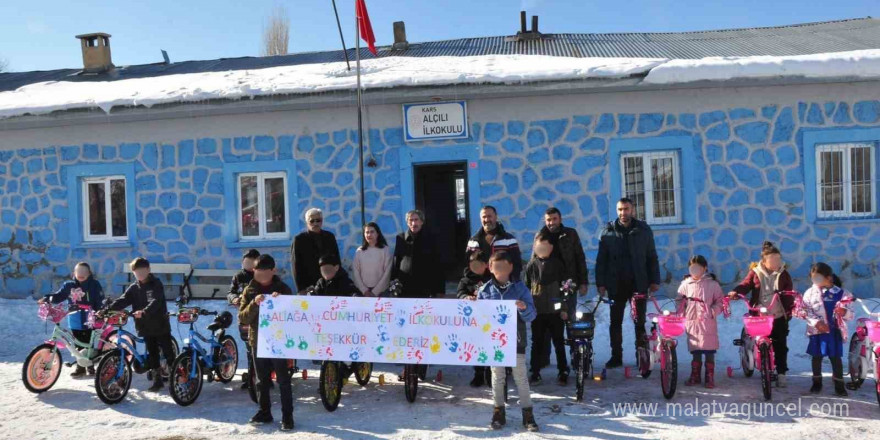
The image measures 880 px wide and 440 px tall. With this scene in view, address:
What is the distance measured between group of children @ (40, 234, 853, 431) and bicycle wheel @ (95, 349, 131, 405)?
0.93 feet

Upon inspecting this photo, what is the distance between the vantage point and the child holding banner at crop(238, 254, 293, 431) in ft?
17.9

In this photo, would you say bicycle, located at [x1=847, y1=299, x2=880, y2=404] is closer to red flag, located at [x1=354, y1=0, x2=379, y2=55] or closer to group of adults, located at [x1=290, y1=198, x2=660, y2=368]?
group of adults, located at [x1=290, y1=198, x2=660, y2=368]

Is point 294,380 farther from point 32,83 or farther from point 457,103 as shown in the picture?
point 32,83

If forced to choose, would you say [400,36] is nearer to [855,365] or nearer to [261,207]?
[261,207]

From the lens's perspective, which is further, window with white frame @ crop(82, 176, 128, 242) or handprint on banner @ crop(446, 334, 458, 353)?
window with white frame @ crop(82, 176, 128, 242)

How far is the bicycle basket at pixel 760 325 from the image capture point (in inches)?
233

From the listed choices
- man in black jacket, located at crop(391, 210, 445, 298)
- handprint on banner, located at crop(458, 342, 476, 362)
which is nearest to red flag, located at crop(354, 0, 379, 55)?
man in black jacket, located at crop(391, 210, 445, 298)

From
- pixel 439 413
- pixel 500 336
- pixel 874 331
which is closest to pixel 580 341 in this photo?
pixel 500 336

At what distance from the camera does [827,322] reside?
588 centimetres

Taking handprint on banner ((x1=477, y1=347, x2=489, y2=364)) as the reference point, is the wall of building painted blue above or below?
above

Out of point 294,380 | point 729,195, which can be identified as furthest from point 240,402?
point 729,195

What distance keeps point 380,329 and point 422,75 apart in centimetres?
380

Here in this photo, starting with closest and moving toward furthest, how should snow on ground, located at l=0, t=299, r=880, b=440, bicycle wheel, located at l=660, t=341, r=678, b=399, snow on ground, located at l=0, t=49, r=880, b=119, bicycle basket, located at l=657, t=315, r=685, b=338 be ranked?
snow on ground, located at l=0, t=299, r=880, b=440, bicycle wheel, located at l=660, t=341, r=678, b=399, bicycle basket, located at l=657, t=315, r=685, b=338, snow on ground, located at l=0, t=49, r=880, b=119

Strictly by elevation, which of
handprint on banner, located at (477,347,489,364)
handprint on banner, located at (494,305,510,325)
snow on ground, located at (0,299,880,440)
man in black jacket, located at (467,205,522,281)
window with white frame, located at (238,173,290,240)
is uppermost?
window with white frame, located at (238,173,290,240)
